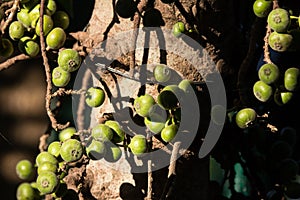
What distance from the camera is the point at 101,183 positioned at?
114 cm

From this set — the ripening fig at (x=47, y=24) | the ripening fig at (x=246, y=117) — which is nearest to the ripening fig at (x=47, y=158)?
the ripening fig at (x=47, y=24)

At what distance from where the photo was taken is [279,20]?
1.00 m

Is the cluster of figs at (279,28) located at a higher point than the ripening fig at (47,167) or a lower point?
higher

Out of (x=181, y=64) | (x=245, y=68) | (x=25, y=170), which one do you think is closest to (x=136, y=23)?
(x=181, y=64)

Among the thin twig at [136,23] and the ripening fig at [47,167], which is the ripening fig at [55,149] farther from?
the thin twig at [136,23]

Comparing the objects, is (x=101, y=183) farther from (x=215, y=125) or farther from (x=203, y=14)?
(x=203, y=14)

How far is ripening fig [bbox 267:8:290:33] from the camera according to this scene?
1.00m

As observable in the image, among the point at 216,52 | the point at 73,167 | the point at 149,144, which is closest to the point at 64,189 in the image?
the point at 73,167

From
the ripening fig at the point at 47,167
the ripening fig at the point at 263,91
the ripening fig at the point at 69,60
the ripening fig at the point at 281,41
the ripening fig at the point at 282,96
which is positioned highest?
the ripening fig at the point at 281,41

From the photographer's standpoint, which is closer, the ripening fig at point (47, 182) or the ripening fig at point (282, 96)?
the ripening fig at point (47, 182)

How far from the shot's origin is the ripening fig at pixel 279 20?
100 cm

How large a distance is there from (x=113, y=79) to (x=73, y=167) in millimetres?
187

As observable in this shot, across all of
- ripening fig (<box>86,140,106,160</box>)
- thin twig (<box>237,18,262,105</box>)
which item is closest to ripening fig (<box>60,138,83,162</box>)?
ripening fig (<box>86,140,106,160</box>)

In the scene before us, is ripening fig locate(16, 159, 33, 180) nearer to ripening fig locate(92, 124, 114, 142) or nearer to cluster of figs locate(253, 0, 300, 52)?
ripening fig locate(92, 124, 114, 142)
